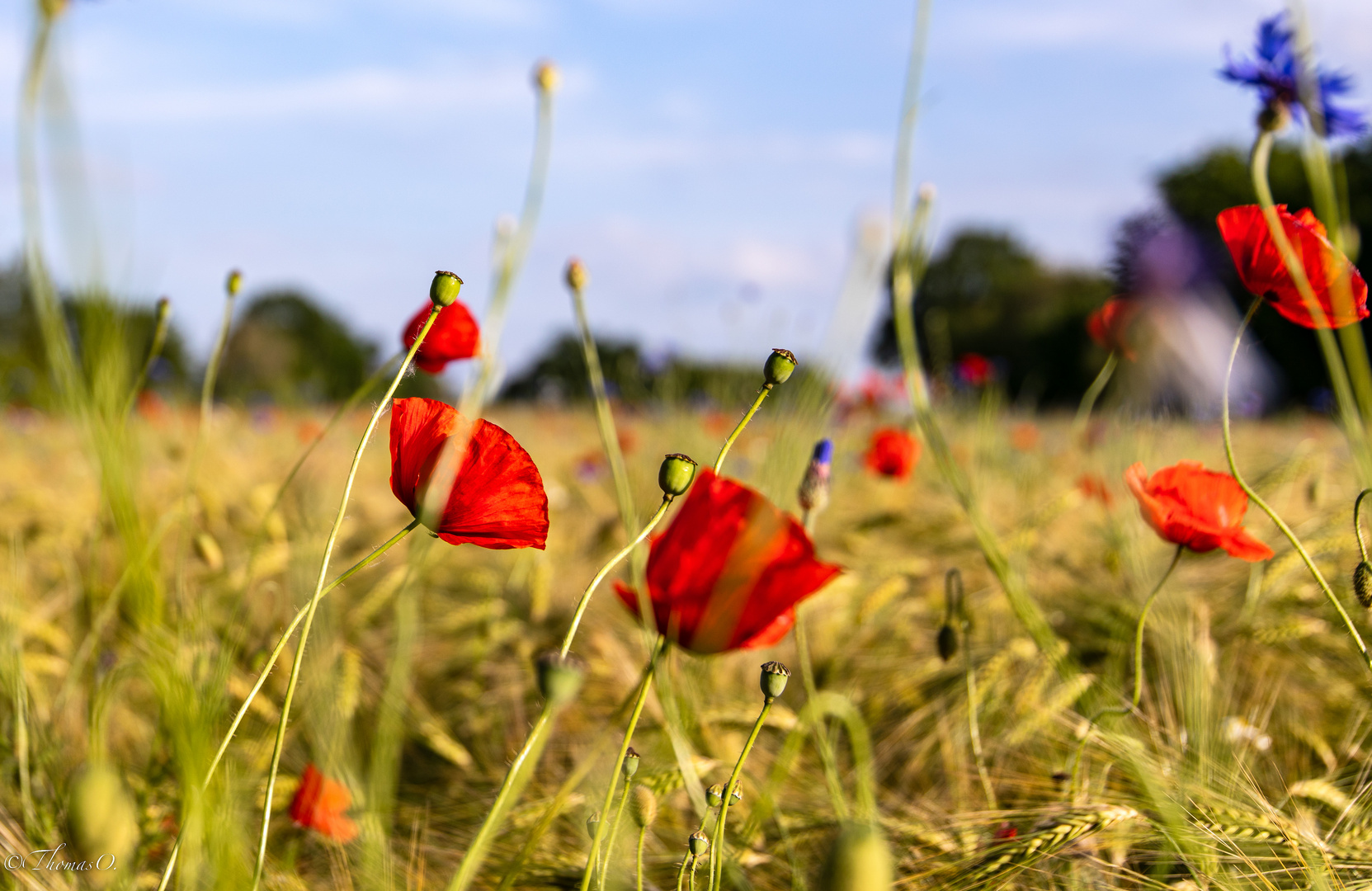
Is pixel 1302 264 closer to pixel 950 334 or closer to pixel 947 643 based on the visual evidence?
pixel 947 643

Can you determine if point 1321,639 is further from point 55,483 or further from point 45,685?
point 55,483

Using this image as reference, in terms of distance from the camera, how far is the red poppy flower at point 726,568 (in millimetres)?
612

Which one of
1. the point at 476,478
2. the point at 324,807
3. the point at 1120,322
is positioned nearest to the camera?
the point at 476,478

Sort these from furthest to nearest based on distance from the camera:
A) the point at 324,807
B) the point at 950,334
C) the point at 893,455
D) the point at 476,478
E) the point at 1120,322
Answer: the point at 950,334, the point at 893,455, the point at 1120,322, the point at 324,807, the point at 476,478

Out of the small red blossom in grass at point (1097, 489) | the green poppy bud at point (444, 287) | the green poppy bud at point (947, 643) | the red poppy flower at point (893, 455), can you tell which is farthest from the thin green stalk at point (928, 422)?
the red poppy flower at point (893, 455)

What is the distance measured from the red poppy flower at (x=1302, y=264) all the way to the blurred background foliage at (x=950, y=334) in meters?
0.34

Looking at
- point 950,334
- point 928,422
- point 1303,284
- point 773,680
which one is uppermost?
point 1303,284

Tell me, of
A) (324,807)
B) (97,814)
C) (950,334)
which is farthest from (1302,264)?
(950,334)

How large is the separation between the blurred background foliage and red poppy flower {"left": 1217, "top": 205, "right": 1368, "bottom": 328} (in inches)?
13.6

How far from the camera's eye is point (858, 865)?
0.46 metres

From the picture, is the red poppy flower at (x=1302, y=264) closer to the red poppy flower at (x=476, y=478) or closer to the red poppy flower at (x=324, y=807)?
the red poppy flower at (x=476, y=478)

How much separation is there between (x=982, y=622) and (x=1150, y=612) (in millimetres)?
318

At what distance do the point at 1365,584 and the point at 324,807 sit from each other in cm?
95

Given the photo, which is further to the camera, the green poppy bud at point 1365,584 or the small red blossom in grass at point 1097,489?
the small red blossom in grass at point 1097,489
